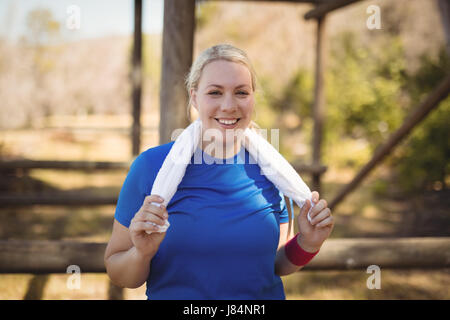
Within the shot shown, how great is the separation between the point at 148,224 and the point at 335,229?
472cm

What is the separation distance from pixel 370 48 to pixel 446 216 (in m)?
7.66

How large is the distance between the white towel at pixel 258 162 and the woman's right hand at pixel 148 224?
11 cm

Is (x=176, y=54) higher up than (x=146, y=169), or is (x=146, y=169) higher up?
(x=176, y=54)

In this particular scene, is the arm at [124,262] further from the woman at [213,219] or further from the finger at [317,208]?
the finger at [317,208]

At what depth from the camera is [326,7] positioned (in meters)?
4.66

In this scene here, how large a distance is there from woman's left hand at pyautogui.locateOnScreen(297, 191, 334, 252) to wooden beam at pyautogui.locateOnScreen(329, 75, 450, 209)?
2238 mm

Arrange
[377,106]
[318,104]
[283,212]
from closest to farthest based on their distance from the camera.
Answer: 1. [283,212]
2. [318,104]
3. [377,106]

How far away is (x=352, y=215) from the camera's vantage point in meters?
6.38

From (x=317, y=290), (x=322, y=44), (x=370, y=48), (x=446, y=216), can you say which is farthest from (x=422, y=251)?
(x=370, y=48)

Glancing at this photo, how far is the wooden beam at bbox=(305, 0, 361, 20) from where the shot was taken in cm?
432

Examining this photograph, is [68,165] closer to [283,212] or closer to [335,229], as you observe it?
[335,229]

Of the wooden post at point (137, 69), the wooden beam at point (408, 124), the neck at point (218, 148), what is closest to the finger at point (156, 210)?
the neck at point (218, 148)

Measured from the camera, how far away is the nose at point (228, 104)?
1394 millimetres

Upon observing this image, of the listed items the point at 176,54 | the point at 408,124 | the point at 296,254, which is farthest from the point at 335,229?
the point at 296,254
